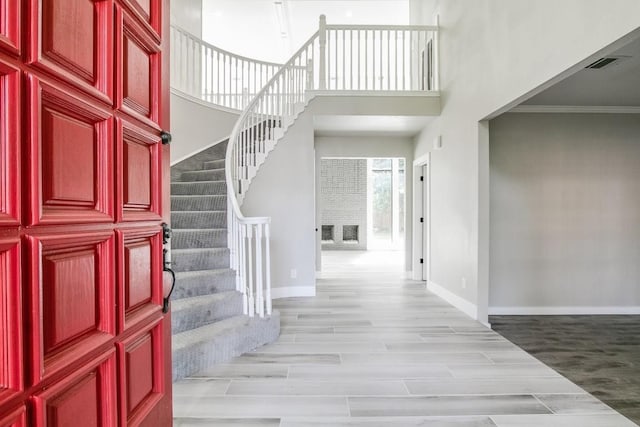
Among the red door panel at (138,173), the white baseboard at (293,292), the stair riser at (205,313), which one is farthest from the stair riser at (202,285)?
the red door panel at (138,173)

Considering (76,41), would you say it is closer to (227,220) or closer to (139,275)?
(139,275)

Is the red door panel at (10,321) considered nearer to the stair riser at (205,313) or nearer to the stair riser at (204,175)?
the stair riser at (205,313)

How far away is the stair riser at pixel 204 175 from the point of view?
4.82 meters

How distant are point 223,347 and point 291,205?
258cm

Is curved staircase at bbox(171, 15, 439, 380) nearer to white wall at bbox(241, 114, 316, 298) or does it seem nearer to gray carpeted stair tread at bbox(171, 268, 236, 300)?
gray carpeted stair tread at bbox(171, 268, 236, 300)

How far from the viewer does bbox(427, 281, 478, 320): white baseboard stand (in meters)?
4.09

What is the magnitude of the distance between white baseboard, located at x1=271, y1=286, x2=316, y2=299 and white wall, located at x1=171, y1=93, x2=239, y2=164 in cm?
239

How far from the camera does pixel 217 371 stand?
278 centimetres

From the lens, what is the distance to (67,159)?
809 millimetres

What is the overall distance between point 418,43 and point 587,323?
4.12 meters

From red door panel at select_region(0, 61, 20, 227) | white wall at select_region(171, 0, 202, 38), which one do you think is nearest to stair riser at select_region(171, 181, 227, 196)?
white wall at select_region(171, 0, 202, 38)

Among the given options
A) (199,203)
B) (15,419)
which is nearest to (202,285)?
(199,203)

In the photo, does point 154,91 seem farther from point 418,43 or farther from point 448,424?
point 418,43

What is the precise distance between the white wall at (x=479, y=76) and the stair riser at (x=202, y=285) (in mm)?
2508
